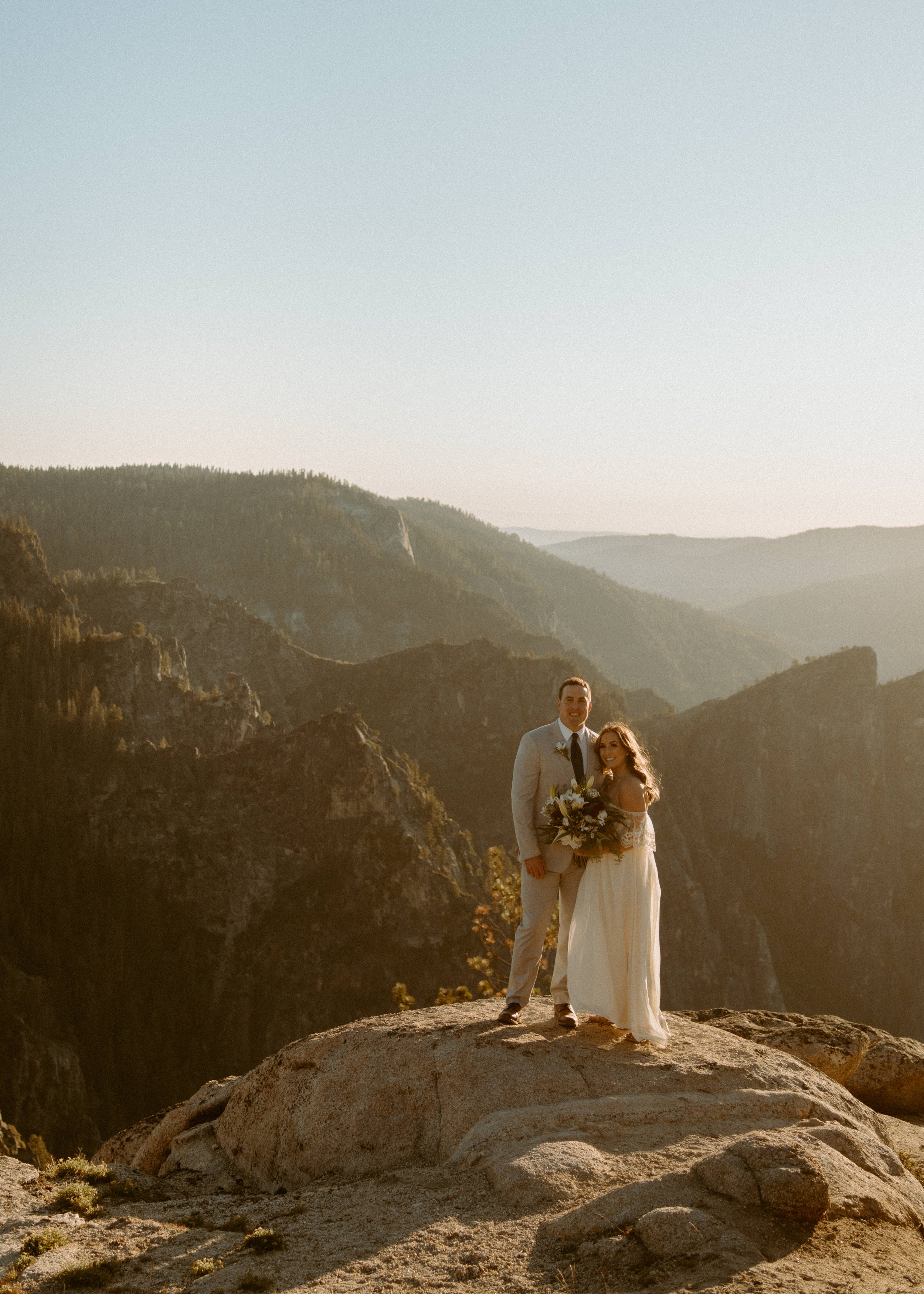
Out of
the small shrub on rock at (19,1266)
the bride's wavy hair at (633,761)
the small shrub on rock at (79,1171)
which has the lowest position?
the small shrub on rock at (79,1171)

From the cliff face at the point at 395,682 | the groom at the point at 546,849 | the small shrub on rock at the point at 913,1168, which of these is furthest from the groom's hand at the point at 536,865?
the cliff face at the point at 395,682

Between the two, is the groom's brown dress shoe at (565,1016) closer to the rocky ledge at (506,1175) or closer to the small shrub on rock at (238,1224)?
the rocky ledge at (506,1175)

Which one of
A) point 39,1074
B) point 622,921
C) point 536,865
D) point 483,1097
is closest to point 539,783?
point 536,865

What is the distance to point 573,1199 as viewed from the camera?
7.44 metres

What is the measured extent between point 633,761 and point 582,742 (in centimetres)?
59

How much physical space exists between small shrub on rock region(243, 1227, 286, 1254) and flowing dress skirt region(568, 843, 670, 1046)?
409 centimetres

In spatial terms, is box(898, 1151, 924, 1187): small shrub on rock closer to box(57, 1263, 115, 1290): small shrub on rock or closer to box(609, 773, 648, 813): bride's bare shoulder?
box(609, 773, 648, 813): bride's bare shoulder

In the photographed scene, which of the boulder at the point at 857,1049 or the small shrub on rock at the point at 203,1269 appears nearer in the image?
the small shrub on rock at the point at 203,1269

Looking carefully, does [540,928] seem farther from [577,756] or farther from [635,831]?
[577,756]

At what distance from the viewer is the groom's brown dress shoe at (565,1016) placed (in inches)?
410

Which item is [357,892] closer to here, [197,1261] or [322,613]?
[197,1261]

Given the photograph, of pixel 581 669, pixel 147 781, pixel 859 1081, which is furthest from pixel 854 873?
pixel 859 1081

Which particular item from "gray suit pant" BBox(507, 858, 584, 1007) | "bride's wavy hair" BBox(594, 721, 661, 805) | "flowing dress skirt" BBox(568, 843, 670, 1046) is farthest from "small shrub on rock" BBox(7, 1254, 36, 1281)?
"bride's wavy hair" BBox(594, 721, 661, 805)

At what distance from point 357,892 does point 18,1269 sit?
51.7m
